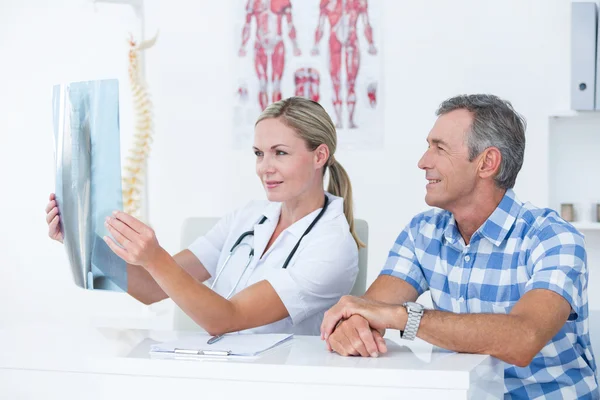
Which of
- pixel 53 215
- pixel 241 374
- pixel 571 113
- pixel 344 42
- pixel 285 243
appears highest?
pixel 344 42

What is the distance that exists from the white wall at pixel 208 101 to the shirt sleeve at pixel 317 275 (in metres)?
1.48

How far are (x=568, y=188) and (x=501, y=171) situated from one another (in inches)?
60.4

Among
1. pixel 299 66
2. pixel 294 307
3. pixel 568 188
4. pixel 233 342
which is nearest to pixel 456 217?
pixel 294 307

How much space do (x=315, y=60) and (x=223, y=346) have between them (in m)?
2.27

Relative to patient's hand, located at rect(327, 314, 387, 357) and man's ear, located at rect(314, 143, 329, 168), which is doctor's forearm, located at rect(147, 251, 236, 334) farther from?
man's ear, located at rect(314, 143, 329, 168)

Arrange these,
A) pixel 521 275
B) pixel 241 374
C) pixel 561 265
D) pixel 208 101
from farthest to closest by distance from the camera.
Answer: pixel 208 101
pixel 521 275
pixel 561 265
pixel 241 374

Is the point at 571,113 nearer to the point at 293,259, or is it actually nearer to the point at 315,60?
the point at 315,60

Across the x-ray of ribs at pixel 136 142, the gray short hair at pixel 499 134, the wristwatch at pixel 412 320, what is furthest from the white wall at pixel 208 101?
the wristwatch at pixel 412 320

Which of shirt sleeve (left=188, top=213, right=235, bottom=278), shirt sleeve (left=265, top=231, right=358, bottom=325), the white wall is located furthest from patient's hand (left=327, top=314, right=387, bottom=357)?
the white wall

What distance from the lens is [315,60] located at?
3.56m

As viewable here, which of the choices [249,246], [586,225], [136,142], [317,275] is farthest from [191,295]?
[586,225]

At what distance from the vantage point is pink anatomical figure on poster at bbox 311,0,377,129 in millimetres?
3520

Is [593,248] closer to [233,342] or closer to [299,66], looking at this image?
[299,66]

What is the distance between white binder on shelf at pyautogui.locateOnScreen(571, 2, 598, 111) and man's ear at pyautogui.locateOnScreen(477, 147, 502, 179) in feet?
4.32
